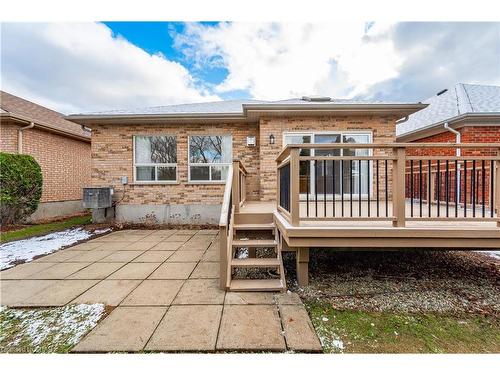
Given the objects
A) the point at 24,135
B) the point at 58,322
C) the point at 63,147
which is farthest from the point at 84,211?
the point at 58,322

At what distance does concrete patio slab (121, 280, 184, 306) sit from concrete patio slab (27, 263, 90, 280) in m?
1.43

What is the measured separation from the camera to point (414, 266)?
4.00m

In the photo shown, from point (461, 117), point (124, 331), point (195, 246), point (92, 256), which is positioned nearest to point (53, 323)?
point (124, 331)

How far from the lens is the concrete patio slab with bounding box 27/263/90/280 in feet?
11.7

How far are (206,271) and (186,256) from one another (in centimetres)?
93

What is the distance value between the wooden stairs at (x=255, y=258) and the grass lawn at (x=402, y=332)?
77cm

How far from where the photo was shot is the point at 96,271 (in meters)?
3.80

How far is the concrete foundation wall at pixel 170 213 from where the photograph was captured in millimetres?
7367

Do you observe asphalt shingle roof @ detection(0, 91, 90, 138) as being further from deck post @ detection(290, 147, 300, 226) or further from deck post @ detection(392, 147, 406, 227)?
deck post @ detection(392, 147, 406, 227)

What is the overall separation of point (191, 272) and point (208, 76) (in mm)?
13305

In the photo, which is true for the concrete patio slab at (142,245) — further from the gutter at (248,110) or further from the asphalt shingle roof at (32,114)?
the asphalt shingle roof at (32,114)

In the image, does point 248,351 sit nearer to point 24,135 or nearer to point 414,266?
point 414,266

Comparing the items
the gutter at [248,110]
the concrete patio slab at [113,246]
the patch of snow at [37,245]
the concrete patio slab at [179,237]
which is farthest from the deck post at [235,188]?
the patch of snow at [37,245]

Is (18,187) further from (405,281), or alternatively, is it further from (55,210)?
(405,281)
